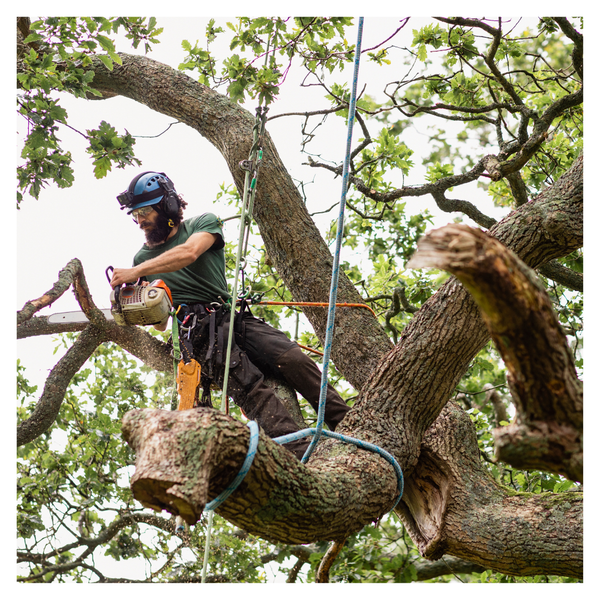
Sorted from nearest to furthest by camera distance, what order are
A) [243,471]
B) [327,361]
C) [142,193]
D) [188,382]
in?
[243,471] → [327,361] → [188,382] → [142,193]

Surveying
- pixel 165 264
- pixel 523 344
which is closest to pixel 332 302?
pixel 523 344

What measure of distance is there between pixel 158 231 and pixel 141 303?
27.1 inches

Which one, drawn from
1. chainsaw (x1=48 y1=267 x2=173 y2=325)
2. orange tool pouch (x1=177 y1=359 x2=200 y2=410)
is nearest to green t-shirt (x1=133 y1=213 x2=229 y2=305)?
chainsaw (x1=48 y1=267 x2=173 y2=325)

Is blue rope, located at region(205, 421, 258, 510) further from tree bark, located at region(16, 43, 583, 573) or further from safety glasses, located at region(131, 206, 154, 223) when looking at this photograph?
safety glasses, located at region(131, 206, 154, 223)

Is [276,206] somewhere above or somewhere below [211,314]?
above

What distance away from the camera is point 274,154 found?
3.81m

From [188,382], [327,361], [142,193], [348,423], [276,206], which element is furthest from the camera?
[142,193]

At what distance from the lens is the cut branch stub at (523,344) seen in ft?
4.27

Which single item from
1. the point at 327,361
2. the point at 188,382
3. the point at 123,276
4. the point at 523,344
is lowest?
the point at 523,344

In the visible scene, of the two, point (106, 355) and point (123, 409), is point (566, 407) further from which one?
point (106, 355)

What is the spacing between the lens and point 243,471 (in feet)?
5.80

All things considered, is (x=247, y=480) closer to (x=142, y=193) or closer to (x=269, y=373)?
(x=269, y=373)

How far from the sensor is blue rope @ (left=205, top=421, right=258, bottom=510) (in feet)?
5.79

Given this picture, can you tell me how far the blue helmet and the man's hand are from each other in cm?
56
